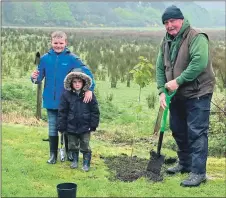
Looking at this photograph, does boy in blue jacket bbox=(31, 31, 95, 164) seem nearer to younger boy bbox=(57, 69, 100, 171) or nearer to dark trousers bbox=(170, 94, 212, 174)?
younger boy bbox=(57, 69, 100, 171)

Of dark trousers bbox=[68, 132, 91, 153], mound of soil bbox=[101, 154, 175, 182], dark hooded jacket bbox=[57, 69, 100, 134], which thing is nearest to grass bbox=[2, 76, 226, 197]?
mound of soil bbox=[101, 154, 175, 182]

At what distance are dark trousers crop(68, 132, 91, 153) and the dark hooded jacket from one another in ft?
0.38

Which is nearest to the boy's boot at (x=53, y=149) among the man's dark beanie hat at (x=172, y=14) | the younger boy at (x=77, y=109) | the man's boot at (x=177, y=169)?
the younger boy at (x=77, y=109)

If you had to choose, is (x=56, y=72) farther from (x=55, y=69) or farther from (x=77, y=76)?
(x=77, y=76)

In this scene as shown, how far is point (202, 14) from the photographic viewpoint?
159750 mm

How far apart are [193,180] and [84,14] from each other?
341 feet

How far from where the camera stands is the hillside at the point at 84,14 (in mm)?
82812

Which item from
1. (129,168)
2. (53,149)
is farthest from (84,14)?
(129,168)

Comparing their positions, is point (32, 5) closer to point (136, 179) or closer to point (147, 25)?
point (147, 25)

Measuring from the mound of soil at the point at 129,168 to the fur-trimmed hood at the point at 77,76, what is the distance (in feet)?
3.80

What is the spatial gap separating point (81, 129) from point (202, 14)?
158512mm

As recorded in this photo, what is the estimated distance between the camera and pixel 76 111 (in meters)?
6.31

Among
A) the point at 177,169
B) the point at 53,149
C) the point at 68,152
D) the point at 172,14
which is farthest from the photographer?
the point at 68,152

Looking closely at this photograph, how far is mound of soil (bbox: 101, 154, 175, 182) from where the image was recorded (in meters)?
6.17
